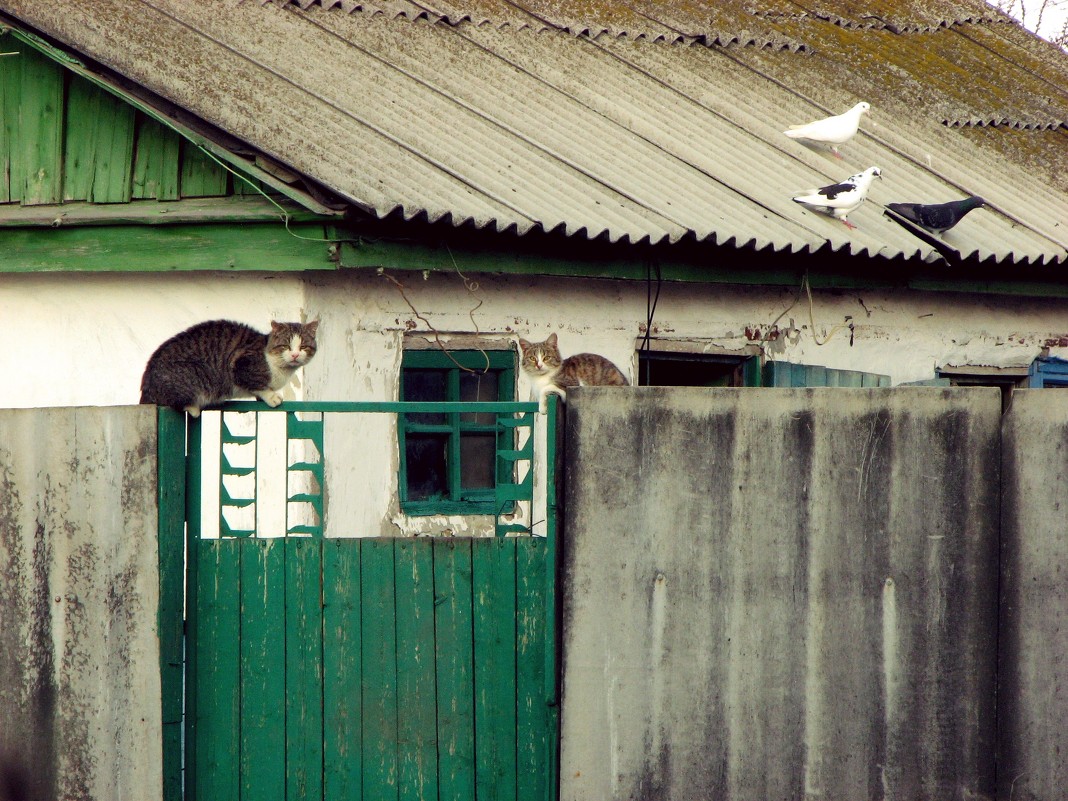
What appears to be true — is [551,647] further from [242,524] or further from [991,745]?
[242,524]

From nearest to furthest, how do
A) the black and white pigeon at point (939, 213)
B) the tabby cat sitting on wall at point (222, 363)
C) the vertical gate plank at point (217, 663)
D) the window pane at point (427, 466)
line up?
1. the vertical gate plank at point (217, 663)
2. the tabby cat sitting on wall at point (222, 363)
3. the window pane at point (427, 466)
4. the black and white pigeon at point (939, 213)

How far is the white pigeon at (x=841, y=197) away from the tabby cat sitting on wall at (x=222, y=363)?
3143mm

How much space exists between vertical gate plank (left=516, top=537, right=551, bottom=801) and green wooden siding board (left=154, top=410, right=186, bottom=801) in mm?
1151

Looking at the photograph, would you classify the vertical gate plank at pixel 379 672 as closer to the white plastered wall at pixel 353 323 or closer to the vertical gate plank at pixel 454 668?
the vertical gate plank at pixel 454 668

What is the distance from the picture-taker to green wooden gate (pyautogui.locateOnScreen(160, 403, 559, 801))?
450cm

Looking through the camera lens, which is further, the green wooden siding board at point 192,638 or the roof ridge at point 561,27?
the roof ridge at point 561,27

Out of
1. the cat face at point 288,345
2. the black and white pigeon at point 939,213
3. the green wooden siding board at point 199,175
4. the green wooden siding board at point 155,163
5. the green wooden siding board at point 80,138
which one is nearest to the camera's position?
the cat face at point 288,345

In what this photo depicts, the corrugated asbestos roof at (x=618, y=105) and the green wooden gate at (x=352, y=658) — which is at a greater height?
the corrugated asbestos roof at (x=618, y=105)

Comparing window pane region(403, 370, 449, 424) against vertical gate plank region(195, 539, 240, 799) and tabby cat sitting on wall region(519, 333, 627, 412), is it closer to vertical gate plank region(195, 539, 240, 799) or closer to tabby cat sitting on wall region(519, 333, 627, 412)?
tabby cat sitting on wall region(519, 333, 627, 412)

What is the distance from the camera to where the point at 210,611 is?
177 inches

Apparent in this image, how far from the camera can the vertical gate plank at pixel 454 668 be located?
4.55m

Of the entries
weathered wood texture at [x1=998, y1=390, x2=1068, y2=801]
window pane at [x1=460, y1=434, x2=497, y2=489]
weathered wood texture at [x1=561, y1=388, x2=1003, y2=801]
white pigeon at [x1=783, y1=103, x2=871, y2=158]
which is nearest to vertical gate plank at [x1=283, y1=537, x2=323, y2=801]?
weathered wood texture at [x1=561, y1=388, x2=1003, y2=801]

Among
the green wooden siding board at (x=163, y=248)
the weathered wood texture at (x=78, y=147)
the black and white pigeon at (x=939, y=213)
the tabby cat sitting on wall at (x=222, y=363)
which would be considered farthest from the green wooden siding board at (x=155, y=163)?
the black and white pigeon at (x=939, y=213)

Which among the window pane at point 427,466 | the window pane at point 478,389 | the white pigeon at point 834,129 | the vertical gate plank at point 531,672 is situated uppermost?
the white pigeon at point 834,129
